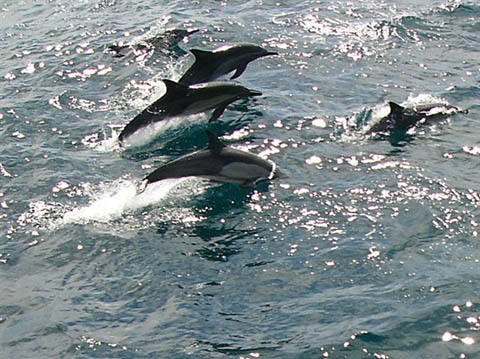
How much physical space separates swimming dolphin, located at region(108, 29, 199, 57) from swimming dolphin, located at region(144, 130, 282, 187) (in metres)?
8.26

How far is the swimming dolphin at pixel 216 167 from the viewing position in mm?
12594

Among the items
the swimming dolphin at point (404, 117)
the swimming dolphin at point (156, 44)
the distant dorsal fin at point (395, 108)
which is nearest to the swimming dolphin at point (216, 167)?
the swimming dolphin at point (404, 117)

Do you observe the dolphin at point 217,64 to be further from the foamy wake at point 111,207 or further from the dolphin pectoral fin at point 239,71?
the foamy wake at point 111,207

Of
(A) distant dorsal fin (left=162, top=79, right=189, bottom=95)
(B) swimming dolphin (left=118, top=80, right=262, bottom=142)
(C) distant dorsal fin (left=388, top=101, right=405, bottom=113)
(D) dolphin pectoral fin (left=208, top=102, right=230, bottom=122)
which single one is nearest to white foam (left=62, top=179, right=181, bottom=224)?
(B) swimming dolphin (left=118, top=80, right=262, bottom=142)

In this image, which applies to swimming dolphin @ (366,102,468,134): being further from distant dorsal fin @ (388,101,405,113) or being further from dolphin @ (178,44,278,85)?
dolphin @ (178,44,278,85)

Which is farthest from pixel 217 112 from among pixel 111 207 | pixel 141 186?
pixel 111 207

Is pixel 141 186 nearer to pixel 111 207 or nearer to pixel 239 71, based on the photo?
pixel 111 207

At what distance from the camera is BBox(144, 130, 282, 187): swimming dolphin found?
1259 centimetres

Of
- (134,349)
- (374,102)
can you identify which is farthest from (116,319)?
(374,102)

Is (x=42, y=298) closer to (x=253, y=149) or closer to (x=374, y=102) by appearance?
(x=253, y=149)

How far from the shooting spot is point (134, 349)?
9195mm

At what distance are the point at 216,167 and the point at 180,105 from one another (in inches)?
105

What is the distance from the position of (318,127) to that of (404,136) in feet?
6.03

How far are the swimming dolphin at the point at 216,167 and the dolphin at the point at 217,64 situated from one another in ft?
14.4
